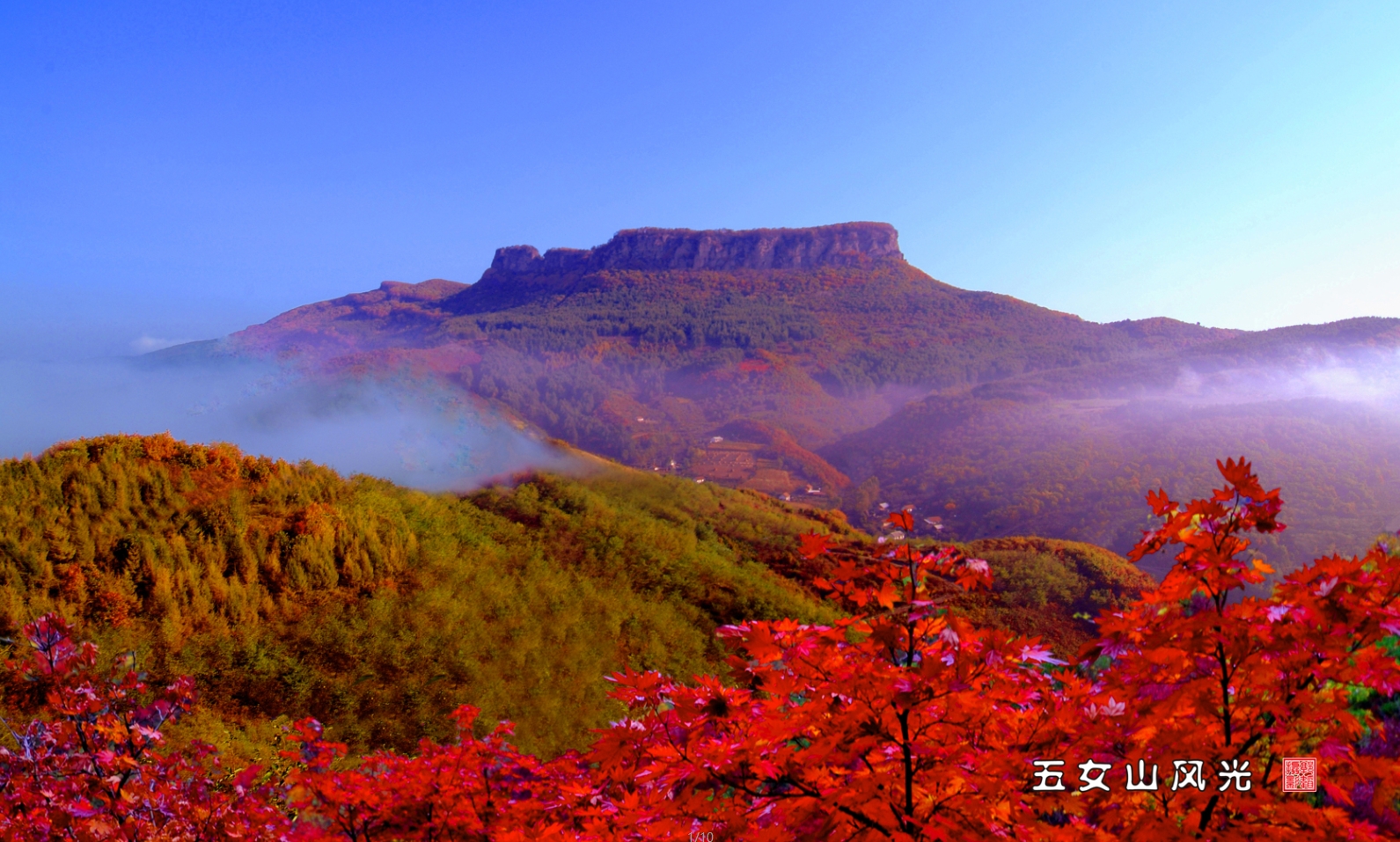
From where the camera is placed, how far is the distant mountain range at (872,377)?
48625 mm

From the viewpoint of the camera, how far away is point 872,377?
10350cm

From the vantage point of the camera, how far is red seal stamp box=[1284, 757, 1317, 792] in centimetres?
190

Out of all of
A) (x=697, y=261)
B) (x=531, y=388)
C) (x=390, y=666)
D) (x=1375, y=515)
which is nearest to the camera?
(x=390, y=666)

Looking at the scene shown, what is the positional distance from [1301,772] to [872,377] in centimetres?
10503

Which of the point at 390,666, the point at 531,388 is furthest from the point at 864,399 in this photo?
the point at 390,666

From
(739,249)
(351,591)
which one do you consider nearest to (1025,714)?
(351,591)

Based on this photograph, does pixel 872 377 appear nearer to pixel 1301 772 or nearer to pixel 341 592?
pixel 341 592

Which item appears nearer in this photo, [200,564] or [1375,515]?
[200,564]

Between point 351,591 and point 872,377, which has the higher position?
point 872,377

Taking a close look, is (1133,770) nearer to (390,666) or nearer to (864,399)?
(390,666)

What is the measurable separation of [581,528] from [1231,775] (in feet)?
32.6

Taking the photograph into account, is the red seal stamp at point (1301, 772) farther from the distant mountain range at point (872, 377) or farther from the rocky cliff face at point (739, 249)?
the rocky cliff face at point (739, 249)

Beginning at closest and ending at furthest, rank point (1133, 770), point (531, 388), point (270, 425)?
point (1133, 770) → point (270, 425) → point (531, 388)

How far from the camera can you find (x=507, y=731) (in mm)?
4062
